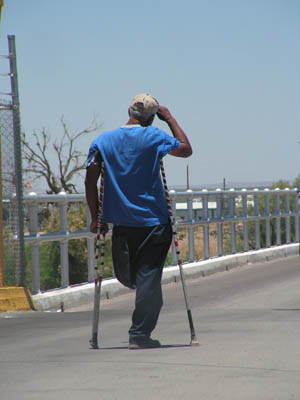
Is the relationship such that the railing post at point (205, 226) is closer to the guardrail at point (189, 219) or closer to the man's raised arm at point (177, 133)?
the guardrail at point (189, 219)

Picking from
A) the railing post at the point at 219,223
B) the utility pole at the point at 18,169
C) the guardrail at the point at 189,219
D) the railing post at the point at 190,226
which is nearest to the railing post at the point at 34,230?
the guardrail at the point at 189,219

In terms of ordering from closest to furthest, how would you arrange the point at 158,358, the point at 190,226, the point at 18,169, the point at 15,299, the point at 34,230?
the point at 158,358
the point at 15,299
the point at 18,169
the point at 34,230
the point at 190,226

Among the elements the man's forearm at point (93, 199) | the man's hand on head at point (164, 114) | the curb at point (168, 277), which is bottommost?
the curb at point (168, 277)

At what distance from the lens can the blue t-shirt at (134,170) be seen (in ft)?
21.9

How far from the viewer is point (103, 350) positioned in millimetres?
6586

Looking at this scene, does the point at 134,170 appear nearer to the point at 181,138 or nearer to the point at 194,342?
the point at 181,138

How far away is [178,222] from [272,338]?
859 cm

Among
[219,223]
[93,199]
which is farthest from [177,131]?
[219,223]

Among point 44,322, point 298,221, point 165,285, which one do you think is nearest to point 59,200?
point 44,322

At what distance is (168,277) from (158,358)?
28.5ft

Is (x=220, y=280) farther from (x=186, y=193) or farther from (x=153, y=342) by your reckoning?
(x=153, y=342)

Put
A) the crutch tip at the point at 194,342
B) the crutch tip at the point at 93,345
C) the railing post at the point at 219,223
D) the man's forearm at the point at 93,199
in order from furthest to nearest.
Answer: the railing post at the point at 219,223
the man's forearm at the point at 93,199
the crutch tip at the point at 93,345
the crutch tip at the point at 194,342

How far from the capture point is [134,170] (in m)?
6.67

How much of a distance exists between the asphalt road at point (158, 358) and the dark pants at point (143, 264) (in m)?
0.29
